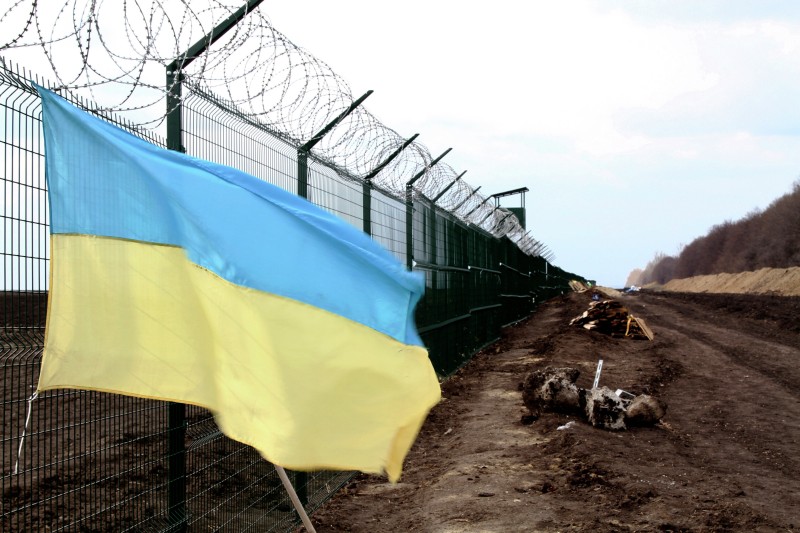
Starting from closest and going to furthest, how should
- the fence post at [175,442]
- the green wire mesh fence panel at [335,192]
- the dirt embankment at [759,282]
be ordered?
the fence post at [175,442] → the green wire mesh fence panel at [335,192] → the dirt embankment at [759,282]

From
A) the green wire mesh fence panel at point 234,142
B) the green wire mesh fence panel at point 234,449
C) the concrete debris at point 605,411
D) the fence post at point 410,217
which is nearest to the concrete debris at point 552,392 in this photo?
the concrete debris at point 605,411

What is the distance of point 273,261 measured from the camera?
11.5ft

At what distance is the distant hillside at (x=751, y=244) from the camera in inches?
2906

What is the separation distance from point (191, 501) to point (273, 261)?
5.88 ft

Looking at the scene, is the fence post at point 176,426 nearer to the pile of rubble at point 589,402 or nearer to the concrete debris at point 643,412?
the pile of rubble at point 589,402

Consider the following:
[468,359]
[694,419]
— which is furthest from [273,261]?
[468,359]

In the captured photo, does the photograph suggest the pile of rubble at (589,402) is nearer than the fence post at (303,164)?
No

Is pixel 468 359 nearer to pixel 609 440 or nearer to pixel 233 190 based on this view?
pixel 609 440

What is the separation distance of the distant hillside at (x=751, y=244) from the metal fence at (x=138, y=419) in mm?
69291

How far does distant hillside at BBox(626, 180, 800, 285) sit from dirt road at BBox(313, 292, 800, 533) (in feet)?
203

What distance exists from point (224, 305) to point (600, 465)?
4.91m

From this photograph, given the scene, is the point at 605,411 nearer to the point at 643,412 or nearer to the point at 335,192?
the point at 643,412

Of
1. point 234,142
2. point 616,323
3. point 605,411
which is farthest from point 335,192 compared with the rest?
point 616,323

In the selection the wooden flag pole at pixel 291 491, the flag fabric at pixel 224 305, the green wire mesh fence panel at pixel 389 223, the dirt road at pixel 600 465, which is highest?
the green wire mesh fence panel at pixel 389 223
